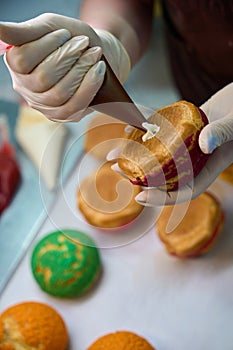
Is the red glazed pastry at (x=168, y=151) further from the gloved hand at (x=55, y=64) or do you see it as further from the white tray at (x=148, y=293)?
the white tray at (x=148, y=293)

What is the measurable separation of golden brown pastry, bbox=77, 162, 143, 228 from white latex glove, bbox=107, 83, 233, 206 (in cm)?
19

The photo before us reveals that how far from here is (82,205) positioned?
1.20 meters

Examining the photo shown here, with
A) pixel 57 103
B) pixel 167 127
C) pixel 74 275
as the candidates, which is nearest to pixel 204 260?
pixel 74 275

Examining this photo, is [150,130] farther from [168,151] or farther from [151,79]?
[151,79]

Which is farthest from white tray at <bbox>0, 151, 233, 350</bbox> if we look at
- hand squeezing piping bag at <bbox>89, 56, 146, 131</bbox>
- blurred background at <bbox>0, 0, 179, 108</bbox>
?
blurred background at <bbox>0, 0, 179, 108</bbox>

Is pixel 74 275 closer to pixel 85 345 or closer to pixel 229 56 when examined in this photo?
pixel 85 345

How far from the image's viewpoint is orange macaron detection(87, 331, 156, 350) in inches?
38.9

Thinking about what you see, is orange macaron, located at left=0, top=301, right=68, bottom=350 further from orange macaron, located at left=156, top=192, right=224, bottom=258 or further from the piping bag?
the piping bag

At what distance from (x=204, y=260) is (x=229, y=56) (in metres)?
0.46

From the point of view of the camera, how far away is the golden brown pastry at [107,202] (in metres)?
1.16

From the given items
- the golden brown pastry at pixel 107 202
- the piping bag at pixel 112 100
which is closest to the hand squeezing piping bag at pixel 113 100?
the piping bag at pixel 112 100

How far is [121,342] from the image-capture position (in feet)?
3.26

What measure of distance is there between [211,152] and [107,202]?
346 mm

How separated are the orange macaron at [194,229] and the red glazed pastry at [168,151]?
24 centimetres
